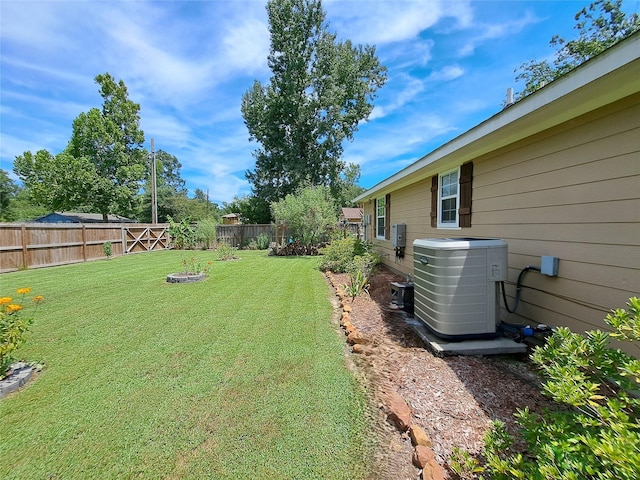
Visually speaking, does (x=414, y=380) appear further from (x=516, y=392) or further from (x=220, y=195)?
(x=220, y=195)

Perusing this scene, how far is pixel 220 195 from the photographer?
155 feet

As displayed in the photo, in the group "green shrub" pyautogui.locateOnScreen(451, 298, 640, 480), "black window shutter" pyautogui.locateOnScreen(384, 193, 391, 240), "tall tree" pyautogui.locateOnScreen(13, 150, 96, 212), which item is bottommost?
"green shrub" pyautogui.locateOnScreen(451, 298, 640, 480)

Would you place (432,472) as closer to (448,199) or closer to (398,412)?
(398,412)

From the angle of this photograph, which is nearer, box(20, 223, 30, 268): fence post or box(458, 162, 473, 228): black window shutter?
box(458, 162, 473, 228): black window shutter

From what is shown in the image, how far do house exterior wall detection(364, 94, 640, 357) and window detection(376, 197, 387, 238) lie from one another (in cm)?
521

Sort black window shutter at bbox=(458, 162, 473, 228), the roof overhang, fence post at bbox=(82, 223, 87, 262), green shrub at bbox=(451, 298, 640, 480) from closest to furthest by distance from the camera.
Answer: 1. green shrub at bbox=(451, 298, 640, 480)
2. the roof overhang
3. black window shutter at bbox=(458, 162, 473, 228)
4. fence post at bbox=(82, 223, 87, 262)

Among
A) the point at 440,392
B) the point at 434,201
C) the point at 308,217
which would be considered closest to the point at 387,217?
the point at 434,201

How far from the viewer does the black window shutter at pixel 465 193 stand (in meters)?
4.42

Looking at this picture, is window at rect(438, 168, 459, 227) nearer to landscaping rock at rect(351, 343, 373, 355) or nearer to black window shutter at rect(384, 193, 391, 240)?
landscaping rock at rect(351, 343, 373, 355)

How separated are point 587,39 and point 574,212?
868 inches

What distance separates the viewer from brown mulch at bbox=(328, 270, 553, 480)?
178 cm

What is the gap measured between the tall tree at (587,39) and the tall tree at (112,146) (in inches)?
1055

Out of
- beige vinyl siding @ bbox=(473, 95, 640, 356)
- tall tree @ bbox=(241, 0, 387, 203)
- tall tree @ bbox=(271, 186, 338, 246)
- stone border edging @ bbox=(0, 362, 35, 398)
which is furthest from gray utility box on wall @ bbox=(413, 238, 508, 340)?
tall tree @ bbox=(241, 0, 387, 203)

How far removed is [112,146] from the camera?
2138 cm
